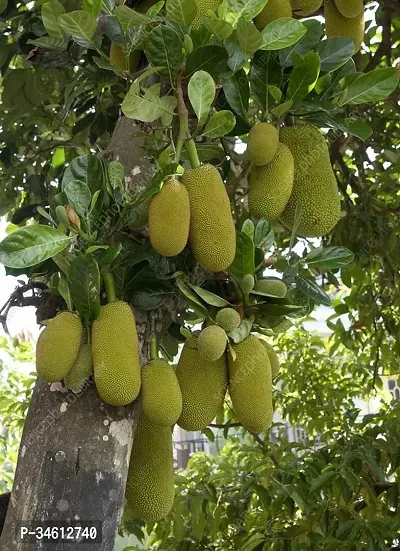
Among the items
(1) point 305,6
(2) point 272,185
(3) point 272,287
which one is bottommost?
(3) point 272,287

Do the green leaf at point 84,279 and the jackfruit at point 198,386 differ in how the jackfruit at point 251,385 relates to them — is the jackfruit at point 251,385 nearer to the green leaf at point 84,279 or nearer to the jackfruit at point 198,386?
the jackfruit at point 198,386

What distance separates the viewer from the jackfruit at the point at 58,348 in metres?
0.70

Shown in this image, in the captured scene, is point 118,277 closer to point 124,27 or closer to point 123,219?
point 123,219

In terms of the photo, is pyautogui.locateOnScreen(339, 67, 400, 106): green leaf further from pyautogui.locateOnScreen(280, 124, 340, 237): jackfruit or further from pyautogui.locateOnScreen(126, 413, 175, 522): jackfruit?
pyautogui.locateOnScreen(126, 413, 175, 522): jackfruit

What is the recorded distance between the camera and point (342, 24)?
98 cm

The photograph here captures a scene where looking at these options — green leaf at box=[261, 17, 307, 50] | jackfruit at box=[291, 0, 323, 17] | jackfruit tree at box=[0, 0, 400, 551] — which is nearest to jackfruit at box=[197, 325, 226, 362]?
jackfruit tree at box=[0, 0, 400, 551]

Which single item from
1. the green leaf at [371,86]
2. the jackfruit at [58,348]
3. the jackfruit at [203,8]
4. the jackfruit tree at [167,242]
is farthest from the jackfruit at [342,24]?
the jackfruit at [58,348]

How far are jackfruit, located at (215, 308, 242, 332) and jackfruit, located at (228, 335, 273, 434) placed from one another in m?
0.04

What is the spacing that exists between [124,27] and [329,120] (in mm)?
291

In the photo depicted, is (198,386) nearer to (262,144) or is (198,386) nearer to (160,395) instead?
(160,395)

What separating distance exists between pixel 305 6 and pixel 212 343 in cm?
51

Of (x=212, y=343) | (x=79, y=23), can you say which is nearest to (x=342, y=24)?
(x=79, y=23)

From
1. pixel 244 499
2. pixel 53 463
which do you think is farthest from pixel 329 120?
pixel 244 499

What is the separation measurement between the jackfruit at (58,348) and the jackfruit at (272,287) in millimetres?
233
